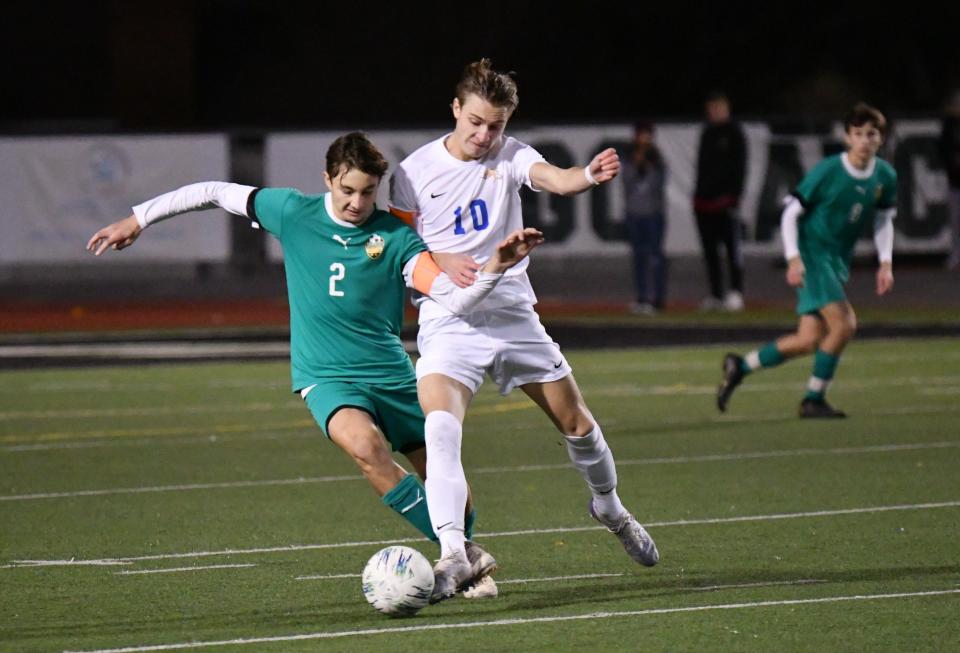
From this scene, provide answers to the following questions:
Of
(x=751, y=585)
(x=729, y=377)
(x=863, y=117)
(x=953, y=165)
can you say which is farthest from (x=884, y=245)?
(x=953, y=165)

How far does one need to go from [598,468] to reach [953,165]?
19.7 metres

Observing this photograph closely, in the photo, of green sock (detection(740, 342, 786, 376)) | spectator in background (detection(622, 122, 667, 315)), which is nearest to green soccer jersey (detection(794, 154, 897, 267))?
green sock (detection(740, 342, 786, 376))

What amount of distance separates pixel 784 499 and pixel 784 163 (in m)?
17.4

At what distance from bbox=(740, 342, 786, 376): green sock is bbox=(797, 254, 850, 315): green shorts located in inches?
19.1

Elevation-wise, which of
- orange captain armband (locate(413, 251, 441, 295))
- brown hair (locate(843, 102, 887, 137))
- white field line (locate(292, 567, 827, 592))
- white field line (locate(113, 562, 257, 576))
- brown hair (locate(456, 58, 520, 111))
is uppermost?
brown hair (locate(456, 58, 520, 111))

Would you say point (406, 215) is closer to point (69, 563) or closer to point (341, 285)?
point (341, 285)

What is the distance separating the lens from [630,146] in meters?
26.8

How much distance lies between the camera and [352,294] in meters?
7.55

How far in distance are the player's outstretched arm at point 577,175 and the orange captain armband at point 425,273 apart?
0.57 m

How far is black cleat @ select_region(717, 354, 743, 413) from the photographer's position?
14008 mm

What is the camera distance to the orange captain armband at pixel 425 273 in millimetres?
7293

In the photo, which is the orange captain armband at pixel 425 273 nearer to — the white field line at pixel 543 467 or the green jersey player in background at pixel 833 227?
the white field line at pixel 543 467

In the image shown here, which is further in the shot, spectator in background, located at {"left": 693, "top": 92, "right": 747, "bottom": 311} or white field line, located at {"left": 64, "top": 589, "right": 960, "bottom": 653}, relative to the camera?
spectator in background, located at {"left": 693, "top": 92, "right": 747, "bottom": 311}

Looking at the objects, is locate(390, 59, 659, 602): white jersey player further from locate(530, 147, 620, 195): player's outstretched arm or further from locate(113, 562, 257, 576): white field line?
locate(113, 562, 257, 576): white field line
